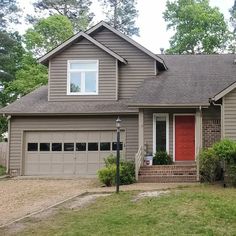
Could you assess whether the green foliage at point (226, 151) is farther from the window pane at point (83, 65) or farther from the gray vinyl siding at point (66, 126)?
the window pane at point (83, 65)

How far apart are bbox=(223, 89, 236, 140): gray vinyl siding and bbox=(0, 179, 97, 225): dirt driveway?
5.44m

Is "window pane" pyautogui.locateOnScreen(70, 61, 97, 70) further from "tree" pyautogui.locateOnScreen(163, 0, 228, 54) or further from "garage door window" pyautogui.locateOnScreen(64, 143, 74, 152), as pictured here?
"tree" pyautogui.locateOnScreen(163, 0, 228, 54)

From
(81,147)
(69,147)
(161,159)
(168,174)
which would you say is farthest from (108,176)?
(69,147)

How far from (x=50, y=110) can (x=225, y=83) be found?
813cm

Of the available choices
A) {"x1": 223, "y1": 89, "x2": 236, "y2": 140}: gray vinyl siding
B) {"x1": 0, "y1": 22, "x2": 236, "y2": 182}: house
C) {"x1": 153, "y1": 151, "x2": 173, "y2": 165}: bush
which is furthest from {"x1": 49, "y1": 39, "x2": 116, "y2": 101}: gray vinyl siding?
{"x1": 223, "y1": 89, "x2": 236, "y2": 140}: gray vinyl siding

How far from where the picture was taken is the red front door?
1917 cm

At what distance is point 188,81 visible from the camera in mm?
20344

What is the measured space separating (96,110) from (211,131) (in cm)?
522

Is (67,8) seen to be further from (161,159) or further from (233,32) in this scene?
(161,159)

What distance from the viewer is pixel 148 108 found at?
18.2m

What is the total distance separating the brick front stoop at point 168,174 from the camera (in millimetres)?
16734

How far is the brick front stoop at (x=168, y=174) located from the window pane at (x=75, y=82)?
225 inches

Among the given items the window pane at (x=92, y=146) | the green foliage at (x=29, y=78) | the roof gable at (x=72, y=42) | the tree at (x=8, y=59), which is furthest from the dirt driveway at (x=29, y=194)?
the tree at (x=8, y=59)

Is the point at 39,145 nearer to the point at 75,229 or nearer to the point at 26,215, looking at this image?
the point at 26,215
